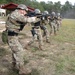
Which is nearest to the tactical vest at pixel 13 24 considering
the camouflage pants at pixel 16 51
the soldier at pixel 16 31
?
the soldier at pixel 16 31

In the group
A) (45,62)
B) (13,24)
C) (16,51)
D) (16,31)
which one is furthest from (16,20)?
(45,62)

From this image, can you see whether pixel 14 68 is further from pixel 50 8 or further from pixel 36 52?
pixel 50 8

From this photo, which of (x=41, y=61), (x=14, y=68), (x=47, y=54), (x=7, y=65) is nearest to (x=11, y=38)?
(x=14, y=68)

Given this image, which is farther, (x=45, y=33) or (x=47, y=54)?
(x=45, y=33)

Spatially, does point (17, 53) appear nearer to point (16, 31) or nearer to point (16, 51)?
point (16, 51)

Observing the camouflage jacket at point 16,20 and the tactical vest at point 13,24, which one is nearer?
the camouflage jacket at point 16,20

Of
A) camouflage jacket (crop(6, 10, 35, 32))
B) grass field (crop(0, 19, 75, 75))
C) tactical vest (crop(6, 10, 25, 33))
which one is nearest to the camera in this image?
camouflage jacket (crop(6, 10, 35, 32))

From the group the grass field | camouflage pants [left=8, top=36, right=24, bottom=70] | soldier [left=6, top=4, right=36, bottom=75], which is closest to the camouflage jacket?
soldier [left=6, top=4, right=36, bottom=75]

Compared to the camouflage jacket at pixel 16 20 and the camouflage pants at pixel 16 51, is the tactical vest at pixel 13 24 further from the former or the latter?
the camouflage pants at pixel 16 51

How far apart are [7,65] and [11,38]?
5.07ft

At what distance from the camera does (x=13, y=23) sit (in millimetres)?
6441

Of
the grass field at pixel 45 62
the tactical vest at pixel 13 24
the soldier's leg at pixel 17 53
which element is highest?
the tactical vest at pixel 13 24

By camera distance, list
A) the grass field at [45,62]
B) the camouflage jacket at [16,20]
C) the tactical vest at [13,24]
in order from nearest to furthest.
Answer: the camouflage jacket at [16,20] → the tactical vest at [13,24] → the grass field at [45,62]

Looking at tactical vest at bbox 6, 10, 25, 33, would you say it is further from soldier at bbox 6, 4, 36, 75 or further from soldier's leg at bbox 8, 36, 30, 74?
soldier's leg at bbox 8, 36, 30, 74
